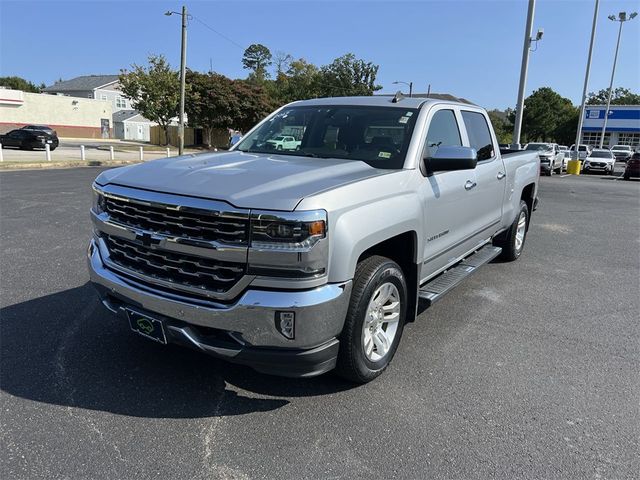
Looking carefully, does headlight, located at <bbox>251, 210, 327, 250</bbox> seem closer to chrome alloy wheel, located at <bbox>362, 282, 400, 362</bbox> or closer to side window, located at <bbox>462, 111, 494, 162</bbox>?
chrome alloy wheel, located at <bbox>362, 282, 400, 362</bbox>

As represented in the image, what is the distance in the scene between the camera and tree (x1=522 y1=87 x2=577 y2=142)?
63781 mm

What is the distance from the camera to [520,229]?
691 centimetres

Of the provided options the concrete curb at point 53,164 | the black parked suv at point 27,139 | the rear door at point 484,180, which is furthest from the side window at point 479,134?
the black parked suv at point 27,139

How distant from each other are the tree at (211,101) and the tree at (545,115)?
3804 cm

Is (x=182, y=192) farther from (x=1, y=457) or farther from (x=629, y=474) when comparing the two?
(x=629, y=474)

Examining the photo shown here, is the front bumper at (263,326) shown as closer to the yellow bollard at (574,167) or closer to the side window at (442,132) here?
the side window at (442,132)

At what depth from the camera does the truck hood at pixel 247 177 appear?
2.71 metres

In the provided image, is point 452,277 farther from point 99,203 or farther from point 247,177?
point 99,203

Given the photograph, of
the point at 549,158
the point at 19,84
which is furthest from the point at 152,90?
the point at 19,84

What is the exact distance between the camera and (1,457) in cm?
256

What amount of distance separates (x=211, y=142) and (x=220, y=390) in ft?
164

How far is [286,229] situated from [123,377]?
1734 millimetres

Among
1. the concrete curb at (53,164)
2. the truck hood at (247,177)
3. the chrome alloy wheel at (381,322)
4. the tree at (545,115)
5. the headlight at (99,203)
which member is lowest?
the concrete curb at (53,164)

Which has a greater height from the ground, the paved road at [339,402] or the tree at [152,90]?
the tree at [152,90]
